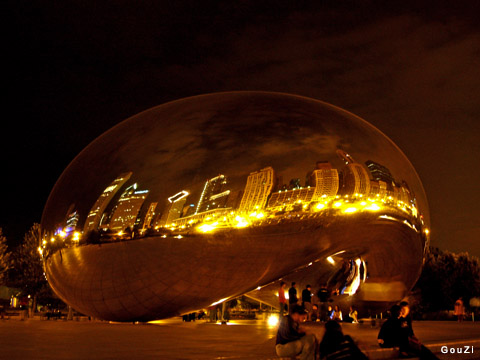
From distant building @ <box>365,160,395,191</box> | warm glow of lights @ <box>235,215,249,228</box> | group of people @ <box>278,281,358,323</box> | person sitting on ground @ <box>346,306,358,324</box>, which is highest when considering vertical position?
distant building @ <box>365,160,395,191</box>

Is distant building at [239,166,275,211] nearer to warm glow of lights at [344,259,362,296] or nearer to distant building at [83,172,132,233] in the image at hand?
distant building at [83,172,132,233]

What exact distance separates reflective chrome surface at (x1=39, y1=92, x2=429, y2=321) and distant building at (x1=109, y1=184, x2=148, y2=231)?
1cm

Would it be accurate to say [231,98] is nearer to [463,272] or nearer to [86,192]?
[86,192]

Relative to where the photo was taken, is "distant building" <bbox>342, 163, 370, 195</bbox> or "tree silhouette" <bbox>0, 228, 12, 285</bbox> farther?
"tree silhouette" <bbox>0, 228, 12, 285</bbox>

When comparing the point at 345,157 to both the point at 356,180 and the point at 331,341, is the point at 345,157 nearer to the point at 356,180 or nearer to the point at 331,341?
the point at 356,180

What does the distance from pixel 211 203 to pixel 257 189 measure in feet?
2.31

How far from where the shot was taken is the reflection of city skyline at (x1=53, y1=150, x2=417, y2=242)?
8086 millimetres

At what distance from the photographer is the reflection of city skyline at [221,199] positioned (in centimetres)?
809

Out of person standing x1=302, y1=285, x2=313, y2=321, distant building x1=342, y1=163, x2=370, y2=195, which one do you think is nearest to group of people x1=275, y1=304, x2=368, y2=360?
distant building x1=342, y1=163, x2=370, y2=195

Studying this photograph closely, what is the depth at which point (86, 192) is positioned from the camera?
28.6ft

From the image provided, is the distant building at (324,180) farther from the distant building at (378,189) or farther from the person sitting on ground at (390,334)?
the person sitting on ground at (390,334)

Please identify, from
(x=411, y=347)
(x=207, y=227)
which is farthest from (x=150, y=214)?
(x=411, y=347)

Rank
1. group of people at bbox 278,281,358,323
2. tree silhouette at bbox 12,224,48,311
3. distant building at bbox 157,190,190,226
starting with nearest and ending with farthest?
1. distant building at bbox 157,190,190,226
2. group of people at bbox 278,281,358,323
3. tree silhouette at bbox 12,224,48,311

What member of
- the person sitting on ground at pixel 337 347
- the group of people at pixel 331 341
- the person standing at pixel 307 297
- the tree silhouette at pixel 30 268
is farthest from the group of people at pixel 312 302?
the tree silhouette at pixel 30 268
